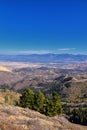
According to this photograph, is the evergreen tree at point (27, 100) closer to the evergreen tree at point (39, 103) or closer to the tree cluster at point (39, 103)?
the tree cluster at point (39, 103)

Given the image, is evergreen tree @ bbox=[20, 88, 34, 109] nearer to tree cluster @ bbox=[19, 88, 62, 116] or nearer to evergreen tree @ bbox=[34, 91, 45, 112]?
tree cluster @ bbox=[19, 88, 62, 116]

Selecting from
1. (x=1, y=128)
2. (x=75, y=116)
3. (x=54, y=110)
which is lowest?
(x=75, y=116)

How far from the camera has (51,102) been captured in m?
106

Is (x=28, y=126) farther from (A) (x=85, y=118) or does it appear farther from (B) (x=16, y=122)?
(A) (x=85, y=118)

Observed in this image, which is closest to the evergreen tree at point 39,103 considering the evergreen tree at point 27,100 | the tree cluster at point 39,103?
the tree cluster at point 39,103

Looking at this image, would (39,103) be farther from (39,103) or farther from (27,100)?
(27,100)

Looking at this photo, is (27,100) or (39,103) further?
(27,100)

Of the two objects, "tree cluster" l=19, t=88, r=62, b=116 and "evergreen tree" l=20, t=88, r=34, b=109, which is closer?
"tree cluster" l=19, t=88, r=62, b=116

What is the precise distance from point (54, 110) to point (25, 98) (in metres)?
12.5

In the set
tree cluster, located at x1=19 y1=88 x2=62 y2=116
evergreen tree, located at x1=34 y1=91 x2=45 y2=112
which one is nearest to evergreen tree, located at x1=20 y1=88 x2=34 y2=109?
tree cluster, located at x1=19 y1=88 x2=62 y2=116

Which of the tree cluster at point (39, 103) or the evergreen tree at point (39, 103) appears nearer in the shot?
the tree cluster at point (39, 103)

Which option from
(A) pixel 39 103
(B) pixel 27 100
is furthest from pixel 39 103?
(B) pixel 27 100

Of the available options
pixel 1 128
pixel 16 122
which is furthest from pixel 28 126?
pixel 1 128

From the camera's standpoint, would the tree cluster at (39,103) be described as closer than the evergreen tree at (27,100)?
Yes
